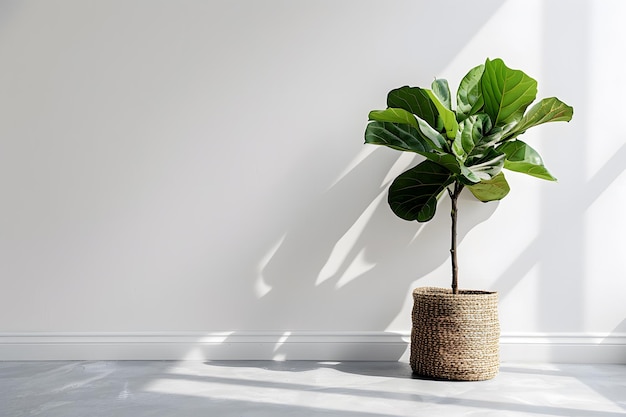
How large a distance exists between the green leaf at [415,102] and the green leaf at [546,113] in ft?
0.98

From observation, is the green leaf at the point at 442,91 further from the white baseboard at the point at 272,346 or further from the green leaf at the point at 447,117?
the white baseboard at the point at 272,346

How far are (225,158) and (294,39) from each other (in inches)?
22.2

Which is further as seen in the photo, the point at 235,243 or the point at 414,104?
the point at 235,243

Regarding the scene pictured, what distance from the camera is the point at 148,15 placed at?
8.98 ft

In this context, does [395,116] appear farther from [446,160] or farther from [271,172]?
[271,172]

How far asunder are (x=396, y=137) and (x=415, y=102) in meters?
0.15

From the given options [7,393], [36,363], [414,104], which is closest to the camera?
[7,393]

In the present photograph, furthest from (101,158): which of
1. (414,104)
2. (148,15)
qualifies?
(414,104)

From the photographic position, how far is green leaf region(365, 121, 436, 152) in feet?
7.78

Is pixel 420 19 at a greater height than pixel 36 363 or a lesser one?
greater

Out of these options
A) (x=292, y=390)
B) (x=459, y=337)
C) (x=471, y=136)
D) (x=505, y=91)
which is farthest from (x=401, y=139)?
(x=292, y=390)

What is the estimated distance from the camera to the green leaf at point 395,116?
2.24 meters

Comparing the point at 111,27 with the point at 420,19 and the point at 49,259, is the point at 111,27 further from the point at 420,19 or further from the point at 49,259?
the point at 420,19

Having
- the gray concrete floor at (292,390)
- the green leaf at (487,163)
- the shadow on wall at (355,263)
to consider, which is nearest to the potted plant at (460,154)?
the green leaf at (487,163)
